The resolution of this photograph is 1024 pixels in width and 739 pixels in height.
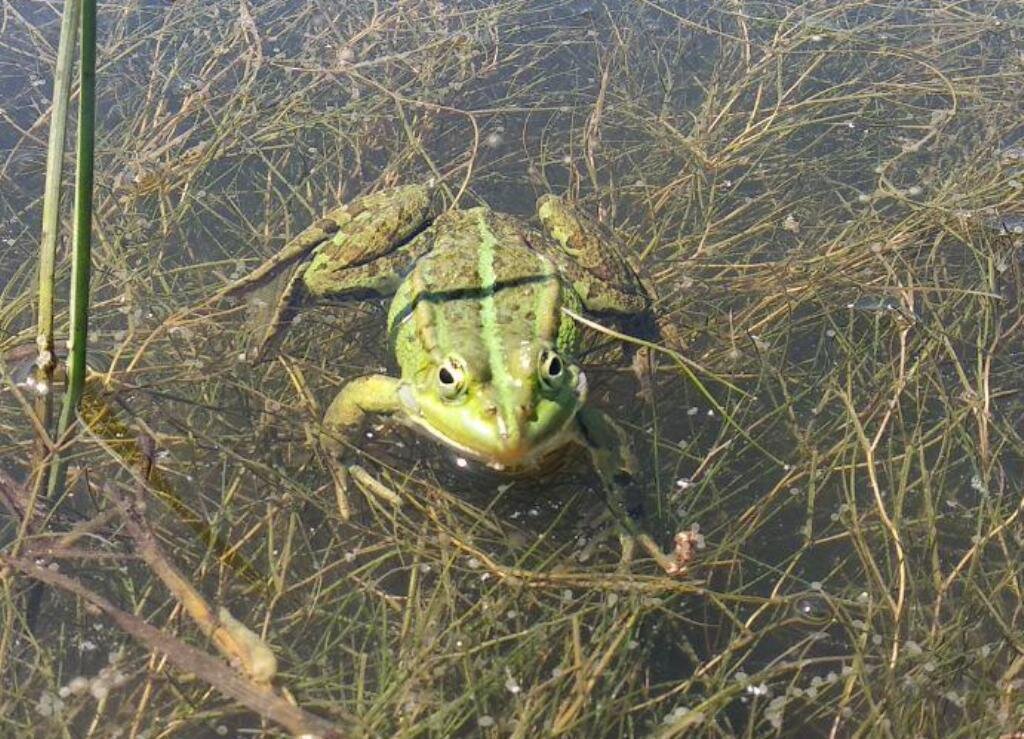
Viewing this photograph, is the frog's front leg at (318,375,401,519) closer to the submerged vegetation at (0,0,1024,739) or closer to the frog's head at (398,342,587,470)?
the submerged vegetation at (0,0,1024,739)

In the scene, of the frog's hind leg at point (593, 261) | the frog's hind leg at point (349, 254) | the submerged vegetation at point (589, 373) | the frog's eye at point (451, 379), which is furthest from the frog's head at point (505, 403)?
the frog's hind leg at point (349, 254)

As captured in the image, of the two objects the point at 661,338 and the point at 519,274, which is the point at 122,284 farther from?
the point at 661,338

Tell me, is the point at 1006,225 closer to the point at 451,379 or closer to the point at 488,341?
the point at 488,341

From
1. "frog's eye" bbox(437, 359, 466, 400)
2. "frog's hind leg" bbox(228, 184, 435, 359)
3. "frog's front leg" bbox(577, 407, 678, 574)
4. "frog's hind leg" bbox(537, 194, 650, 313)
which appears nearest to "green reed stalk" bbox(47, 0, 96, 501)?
"frog's eye" bbox(437, 359, 466, 400)

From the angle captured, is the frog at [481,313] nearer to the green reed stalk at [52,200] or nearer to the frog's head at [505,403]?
the frog's head at [505,403]

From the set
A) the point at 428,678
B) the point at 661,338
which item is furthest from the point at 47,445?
the point at 661,338

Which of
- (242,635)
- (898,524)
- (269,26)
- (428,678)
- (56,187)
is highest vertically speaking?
(56,187)
